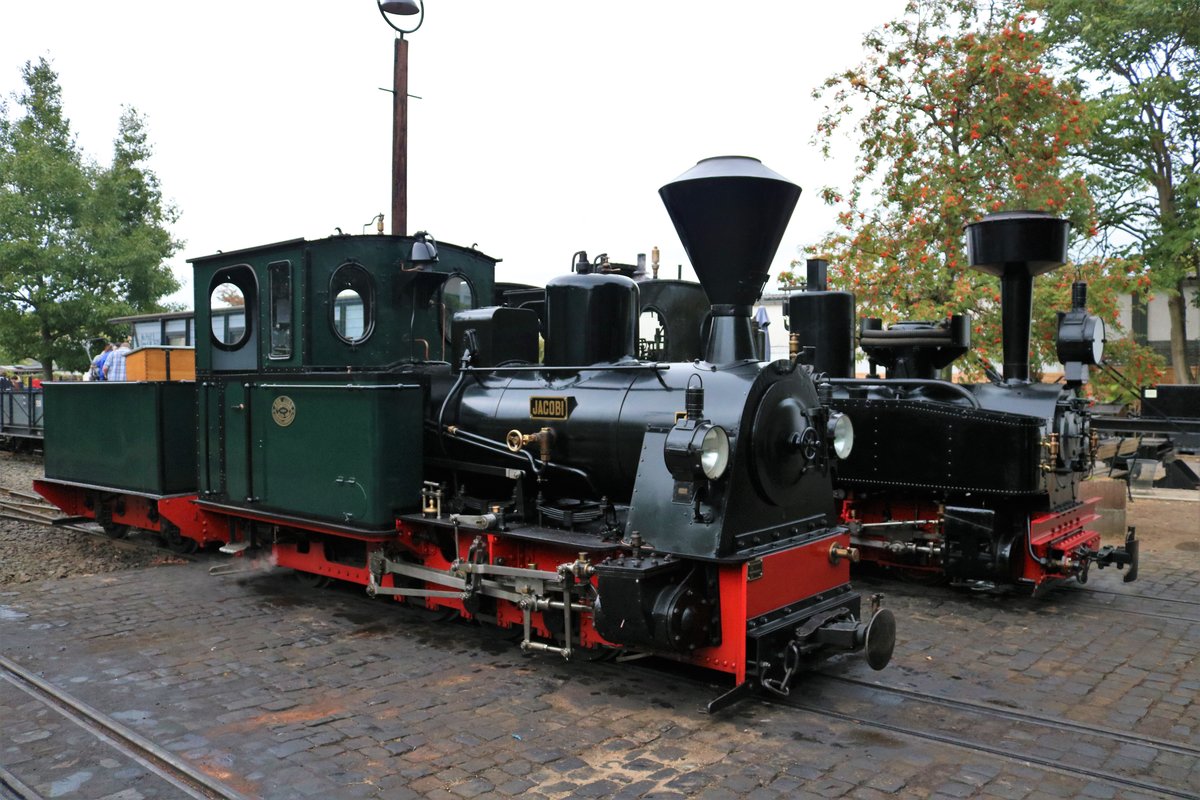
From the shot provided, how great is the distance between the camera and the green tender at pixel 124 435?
794cm

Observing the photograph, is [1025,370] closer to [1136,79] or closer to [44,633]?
[44,633]

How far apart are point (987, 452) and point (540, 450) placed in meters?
3.45

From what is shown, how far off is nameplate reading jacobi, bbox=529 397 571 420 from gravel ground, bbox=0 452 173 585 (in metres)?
4.68

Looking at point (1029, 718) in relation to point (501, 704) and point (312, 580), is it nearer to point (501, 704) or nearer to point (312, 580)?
point (501, 704)

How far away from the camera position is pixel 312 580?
23.8ft

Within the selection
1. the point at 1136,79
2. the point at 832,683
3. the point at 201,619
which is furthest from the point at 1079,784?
the point at 1136,79

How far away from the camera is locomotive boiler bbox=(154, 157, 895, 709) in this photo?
4477mm

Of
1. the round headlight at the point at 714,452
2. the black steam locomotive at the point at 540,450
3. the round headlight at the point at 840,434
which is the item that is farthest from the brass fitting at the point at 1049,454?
the round headlight at the point at 714,452

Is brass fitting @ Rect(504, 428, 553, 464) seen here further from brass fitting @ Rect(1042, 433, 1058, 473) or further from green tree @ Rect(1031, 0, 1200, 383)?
green tree @ Rect(1031, 0, 1200, 383)

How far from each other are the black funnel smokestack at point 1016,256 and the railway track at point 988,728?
12.1 feet

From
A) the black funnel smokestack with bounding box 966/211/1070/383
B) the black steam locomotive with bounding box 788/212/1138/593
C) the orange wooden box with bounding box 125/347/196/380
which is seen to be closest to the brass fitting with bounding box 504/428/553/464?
the black steam locomotive with bounding box 788/212/1138/593

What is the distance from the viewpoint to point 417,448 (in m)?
6.10

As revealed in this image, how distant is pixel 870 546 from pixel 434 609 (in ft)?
11.6

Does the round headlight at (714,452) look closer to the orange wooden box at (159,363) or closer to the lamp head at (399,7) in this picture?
the orange wooden box at (159,363)
